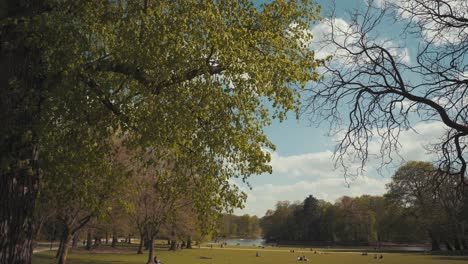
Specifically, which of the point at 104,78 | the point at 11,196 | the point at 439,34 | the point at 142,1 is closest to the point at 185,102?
the point at 104,78

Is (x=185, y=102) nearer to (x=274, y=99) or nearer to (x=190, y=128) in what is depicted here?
(x=190, y=128)

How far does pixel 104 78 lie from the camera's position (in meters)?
11.9

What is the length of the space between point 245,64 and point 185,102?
1.99 metres

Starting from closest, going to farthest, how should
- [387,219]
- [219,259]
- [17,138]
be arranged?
[17,138] → [219,259] → [387,219]

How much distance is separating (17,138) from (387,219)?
85116 mm

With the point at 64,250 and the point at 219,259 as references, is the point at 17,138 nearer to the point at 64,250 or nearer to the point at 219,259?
the point at 64,250

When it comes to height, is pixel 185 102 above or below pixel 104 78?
below

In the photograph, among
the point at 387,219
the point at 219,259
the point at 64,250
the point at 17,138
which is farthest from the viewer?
the point at 387,219

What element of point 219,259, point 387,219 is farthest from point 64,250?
point 387,219

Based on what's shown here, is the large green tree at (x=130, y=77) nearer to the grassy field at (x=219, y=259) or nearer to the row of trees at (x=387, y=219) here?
the row of trees at (x=387, y=219)

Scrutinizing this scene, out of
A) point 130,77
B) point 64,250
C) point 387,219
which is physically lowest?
point 64,250

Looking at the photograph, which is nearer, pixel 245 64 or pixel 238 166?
pixel 245 64

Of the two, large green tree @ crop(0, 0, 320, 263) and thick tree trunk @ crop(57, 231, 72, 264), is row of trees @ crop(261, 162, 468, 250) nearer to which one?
large green tree @ crop(0, 0, 320, 263)

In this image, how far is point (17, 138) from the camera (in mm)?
9477
